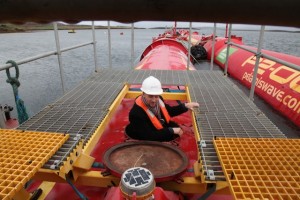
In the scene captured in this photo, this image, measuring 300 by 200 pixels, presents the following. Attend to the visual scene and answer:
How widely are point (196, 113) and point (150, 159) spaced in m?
0.97

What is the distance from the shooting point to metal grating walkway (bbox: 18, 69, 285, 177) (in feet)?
7.10

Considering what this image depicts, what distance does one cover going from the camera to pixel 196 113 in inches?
115

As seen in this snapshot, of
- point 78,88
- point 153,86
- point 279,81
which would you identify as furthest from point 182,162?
point 279,81

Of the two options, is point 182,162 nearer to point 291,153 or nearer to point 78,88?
point 291,153

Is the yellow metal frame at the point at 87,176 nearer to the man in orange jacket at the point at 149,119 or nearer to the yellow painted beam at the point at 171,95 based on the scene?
the man in orange jacket at the point at 149,119

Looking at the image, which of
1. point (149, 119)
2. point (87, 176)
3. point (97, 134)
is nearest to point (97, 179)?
point (87, 176)

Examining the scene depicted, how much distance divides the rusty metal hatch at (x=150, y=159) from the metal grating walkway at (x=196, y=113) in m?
0.26

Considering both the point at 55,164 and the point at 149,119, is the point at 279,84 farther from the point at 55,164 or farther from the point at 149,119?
the point at 55,164

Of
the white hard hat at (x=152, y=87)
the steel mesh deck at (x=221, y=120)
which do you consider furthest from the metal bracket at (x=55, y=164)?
the white hard hat at (x=152, y=87)

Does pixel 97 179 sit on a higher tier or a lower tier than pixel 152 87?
lower

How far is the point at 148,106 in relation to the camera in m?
3.13

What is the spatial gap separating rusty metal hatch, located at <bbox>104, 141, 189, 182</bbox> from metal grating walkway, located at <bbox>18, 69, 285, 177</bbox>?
260 millimetres

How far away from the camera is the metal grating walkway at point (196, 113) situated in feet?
7.10

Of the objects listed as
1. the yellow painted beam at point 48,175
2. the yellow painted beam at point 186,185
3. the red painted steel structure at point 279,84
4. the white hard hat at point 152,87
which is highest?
the white hard hat at point 152,87
